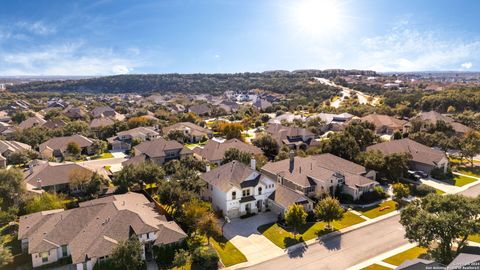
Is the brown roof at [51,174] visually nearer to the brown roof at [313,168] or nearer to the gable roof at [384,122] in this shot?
the brown roof at [313,168]

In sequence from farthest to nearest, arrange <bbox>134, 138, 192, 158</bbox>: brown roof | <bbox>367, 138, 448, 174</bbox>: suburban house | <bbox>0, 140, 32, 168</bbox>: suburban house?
<bbox>134, 138, 192, 158</bbox>: brown roof < <bbox>0, 140, 32, 168</bbox>: suburban house < <bbox>367, 138, 448, 174</bbox>: suburban house

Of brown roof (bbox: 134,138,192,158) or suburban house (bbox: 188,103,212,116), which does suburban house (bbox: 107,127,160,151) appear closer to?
brown roof (bbox: 134,138,192,158)

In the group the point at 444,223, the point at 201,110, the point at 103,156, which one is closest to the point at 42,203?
the point at 103,156

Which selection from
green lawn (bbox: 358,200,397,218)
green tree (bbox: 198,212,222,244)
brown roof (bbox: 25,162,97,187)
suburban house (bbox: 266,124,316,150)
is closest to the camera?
green tree (bbox: 198,212,222,244)

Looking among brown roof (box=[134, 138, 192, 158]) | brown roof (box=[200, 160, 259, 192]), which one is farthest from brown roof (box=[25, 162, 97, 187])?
brown roof (box=[200, 160, 259, 192])

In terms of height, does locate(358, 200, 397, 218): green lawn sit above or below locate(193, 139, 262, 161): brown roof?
below

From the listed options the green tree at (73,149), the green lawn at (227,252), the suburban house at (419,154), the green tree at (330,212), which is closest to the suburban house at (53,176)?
the green tree at (73,149)
